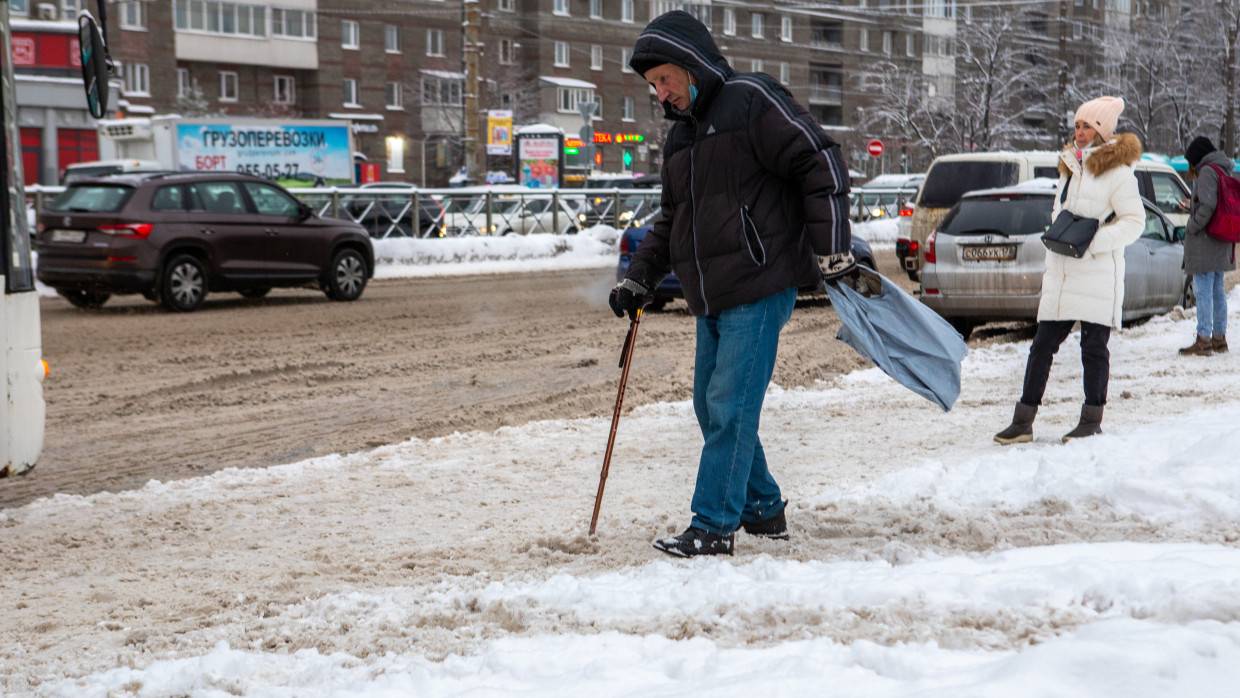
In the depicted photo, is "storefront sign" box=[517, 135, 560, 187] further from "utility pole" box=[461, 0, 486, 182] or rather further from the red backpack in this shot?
the red backpack

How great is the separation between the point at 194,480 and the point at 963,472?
12.2 ft

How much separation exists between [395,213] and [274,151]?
Answer: 897 cm

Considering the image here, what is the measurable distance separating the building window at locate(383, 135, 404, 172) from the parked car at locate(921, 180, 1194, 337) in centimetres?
6068

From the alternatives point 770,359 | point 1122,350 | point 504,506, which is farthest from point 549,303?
point 770,359

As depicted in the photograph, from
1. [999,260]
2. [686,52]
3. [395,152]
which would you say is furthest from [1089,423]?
[395,152]

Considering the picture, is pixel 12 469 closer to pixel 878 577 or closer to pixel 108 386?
pixel 878 577

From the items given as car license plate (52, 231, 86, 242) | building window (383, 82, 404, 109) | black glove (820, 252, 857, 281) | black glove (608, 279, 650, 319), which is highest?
building window (383, 82, 404, 109)

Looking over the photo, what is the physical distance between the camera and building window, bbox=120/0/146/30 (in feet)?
205

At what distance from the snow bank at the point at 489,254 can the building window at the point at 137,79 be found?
1523 inches

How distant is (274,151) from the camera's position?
119 ft

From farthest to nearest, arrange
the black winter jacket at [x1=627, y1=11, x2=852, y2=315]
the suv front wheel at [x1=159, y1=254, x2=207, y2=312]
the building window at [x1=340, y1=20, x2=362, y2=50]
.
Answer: the building window at [x1=340, y1=20, x2=362, y2=50], the suv front wheel at [x1=159, y1=254, x2=207, y2=312], the black winter jacket at [x1=627, y1=11, x2=852, y2=315]

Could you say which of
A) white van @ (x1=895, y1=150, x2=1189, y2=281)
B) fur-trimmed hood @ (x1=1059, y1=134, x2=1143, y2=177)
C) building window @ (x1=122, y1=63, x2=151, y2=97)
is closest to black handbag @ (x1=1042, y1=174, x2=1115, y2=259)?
fur-trimmed hood @ (x1=1059, y1=134, x2=1143, y2=177)

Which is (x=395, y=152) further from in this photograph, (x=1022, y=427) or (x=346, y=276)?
(x=1022, y=427)

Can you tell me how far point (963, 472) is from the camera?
689cm
